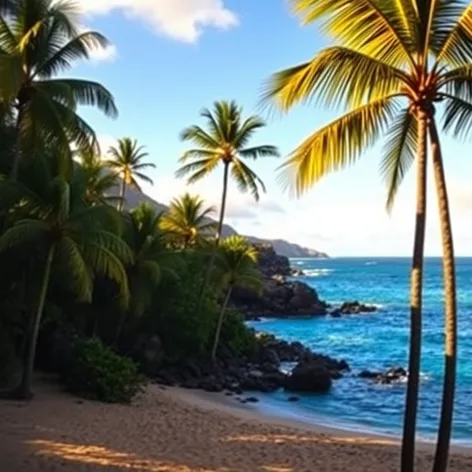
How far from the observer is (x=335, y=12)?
9719mm

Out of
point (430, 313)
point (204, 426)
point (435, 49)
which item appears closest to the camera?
point (435, 49)

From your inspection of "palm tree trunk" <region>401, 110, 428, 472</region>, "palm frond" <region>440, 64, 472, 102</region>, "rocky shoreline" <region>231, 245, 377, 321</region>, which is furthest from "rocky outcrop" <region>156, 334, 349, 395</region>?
"rocky shoreline" <region>231, 245, 377, 321</region>

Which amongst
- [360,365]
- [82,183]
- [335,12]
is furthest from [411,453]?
Result: [360,365]

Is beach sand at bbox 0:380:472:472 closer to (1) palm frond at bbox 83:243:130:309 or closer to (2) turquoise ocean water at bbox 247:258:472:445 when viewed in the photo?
(1) palm frond at bbox 83:243:130:309

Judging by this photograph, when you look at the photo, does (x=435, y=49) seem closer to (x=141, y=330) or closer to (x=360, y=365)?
(x=141, y=330)

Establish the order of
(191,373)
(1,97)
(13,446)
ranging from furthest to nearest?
1. (191,373)
2. (1,97)
3. (13,446)

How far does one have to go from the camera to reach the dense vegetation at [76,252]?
17688 millimetres

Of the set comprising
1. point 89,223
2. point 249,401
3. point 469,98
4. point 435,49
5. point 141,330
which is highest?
point 435,49

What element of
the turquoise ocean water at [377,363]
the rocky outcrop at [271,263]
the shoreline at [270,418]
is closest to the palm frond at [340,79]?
the shoreline at [270,418]

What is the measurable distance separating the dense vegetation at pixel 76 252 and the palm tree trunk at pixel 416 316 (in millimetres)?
9751

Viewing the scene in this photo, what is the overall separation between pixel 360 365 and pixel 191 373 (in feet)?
43.7

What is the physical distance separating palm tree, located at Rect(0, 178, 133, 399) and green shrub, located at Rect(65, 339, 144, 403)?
189cm

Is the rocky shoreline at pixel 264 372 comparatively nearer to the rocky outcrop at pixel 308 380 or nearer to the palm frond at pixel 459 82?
the rocky outcrop at pixel 308 380

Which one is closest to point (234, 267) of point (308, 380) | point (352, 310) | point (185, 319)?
point (185, 319)
